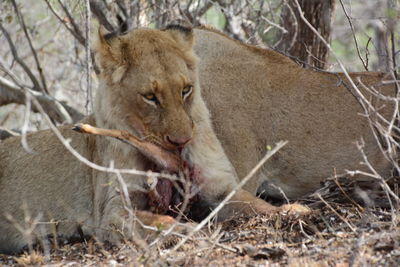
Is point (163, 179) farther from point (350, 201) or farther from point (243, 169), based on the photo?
point (350, 201)

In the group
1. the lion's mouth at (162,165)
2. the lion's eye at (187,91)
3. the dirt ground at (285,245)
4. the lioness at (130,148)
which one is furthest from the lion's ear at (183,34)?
the dirt ground at (285,245)

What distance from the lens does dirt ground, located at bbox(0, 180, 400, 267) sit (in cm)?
300

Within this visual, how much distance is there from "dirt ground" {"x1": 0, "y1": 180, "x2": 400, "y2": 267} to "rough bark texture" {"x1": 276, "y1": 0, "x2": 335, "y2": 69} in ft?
7.09

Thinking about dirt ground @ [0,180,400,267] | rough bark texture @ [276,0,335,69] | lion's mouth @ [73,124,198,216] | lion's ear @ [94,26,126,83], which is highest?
lion's ear @ [94,26,126,83]

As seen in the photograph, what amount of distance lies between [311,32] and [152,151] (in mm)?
2807

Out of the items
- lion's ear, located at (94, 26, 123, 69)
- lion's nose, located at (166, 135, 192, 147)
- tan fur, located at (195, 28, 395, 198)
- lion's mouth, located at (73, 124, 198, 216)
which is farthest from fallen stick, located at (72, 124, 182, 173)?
tan fur, located at (195, 28, 395, 198)

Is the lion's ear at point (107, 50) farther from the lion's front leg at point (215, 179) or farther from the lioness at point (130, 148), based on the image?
the lion's front leg at point (215, 179)

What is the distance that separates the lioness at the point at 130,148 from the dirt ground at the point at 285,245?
17 cm

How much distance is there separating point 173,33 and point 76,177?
1170 mm

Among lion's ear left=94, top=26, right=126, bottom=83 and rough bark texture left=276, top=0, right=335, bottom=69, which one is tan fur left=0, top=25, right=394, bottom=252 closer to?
lion's ear left=94, top=26, right=126, bottom=83

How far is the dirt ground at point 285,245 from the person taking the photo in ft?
9.84

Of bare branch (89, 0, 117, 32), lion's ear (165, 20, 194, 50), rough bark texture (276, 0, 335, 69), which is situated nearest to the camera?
lion's ear (165, 20, 194, 50)

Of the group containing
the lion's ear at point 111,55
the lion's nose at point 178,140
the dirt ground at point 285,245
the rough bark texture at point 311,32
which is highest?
the lion's ear at point 111,55

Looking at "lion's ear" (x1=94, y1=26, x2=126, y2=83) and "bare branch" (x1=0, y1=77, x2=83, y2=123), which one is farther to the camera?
"bare branch" (x1=0, y1=77, x2=83, y2=123)
